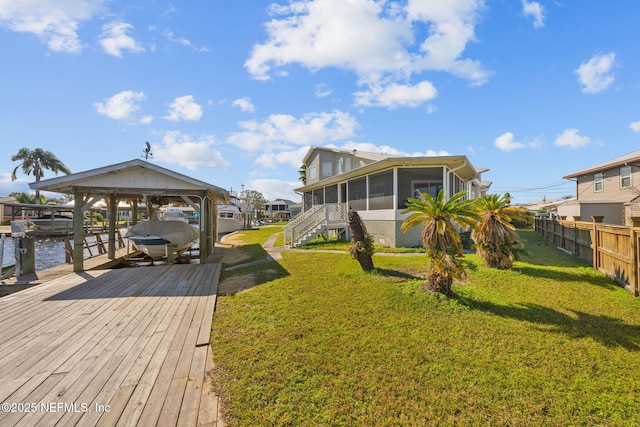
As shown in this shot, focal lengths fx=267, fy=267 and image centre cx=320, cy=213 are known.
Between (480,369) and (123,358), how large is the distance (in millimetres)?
4728

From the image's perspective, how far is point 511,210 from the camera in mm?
8266

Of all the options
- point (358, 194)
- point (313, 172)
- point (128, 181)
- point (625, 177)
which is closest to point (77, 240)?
point (128, 181)

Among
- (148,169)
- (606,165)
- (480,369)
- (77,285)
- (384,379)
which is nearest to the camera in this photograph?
(384,379)

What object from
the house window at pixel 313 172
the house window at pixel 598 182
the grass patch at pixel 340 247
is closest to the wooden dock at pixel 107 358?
the grass patch at pixel 340 247

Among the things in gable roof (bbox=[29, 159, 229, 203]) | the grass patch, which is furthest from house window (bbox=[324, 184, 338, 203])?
gable roof (bbox=[29, 159, 229, 203])

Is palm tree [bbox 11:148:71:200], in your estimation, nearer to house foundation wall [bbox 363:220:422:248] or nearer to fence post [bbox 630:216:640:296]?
house foundation wall [bbox 363:220:422:248]

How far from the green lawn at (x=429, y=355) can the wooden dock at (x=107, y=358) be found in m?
0.34

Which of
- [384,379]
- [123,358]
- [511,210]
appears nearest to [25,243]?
[123,358]

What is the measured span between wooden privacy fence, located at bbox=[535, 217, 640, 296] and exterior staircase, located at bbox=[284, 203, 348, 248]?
34.3ft

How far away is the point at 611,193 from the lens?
17750 millimetres

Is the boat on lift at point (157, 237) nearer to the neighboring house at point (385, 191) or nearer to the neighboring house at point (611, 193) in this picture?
the neighboring house at point (385, 191)

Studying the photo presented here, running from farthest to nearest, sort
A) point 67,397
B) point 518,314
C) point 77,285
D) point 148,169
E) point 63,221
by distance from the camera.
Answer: point 63,221, point 148,169, point 77,285, point 518,314, point 67,397

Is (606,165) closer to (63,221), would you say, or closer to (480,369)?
(480,369)

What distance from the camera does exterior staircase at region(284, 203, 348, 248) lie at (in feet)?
50.6
